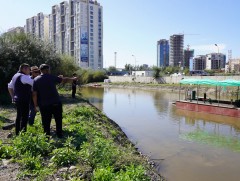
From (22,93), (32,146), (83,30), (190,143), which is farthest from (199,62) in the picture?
(32,146)

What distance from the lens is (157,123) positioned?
749 inches

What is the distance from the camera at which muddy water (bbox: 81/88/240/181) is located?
976cm

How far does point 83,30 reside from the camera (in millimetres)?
115375

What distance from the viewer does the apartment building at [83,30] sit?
11600 centimetres

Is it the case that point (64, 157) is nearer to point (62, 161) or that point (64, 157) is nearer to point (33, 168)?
point (62, 161)

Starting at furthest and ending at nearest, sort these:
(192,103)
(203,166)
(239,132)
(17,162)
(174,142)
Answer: (192,103) < (239,132) < (174,142) < (203,166) < (17,162)

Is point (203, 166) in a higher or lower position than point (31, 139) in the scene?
lower

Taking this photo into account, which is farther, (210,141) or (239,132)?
(239,132)

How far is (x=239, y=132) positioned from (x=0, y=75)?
1509 cm

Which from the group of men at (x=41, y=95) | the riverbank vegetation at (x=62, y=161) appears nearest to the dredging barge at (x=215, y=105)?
the riverbank vegetation at (x=62, y=161)

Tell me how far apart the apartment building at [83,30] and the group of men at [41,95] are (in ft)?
351

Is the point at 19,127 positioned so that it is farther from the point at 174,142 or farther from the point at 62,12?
the point at 62,12

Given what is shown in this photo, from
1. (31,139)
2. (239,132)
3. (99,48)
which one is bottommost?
(239,132)

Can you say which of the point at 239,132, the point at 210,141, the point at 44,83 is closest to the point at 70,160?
the point at 44,83
